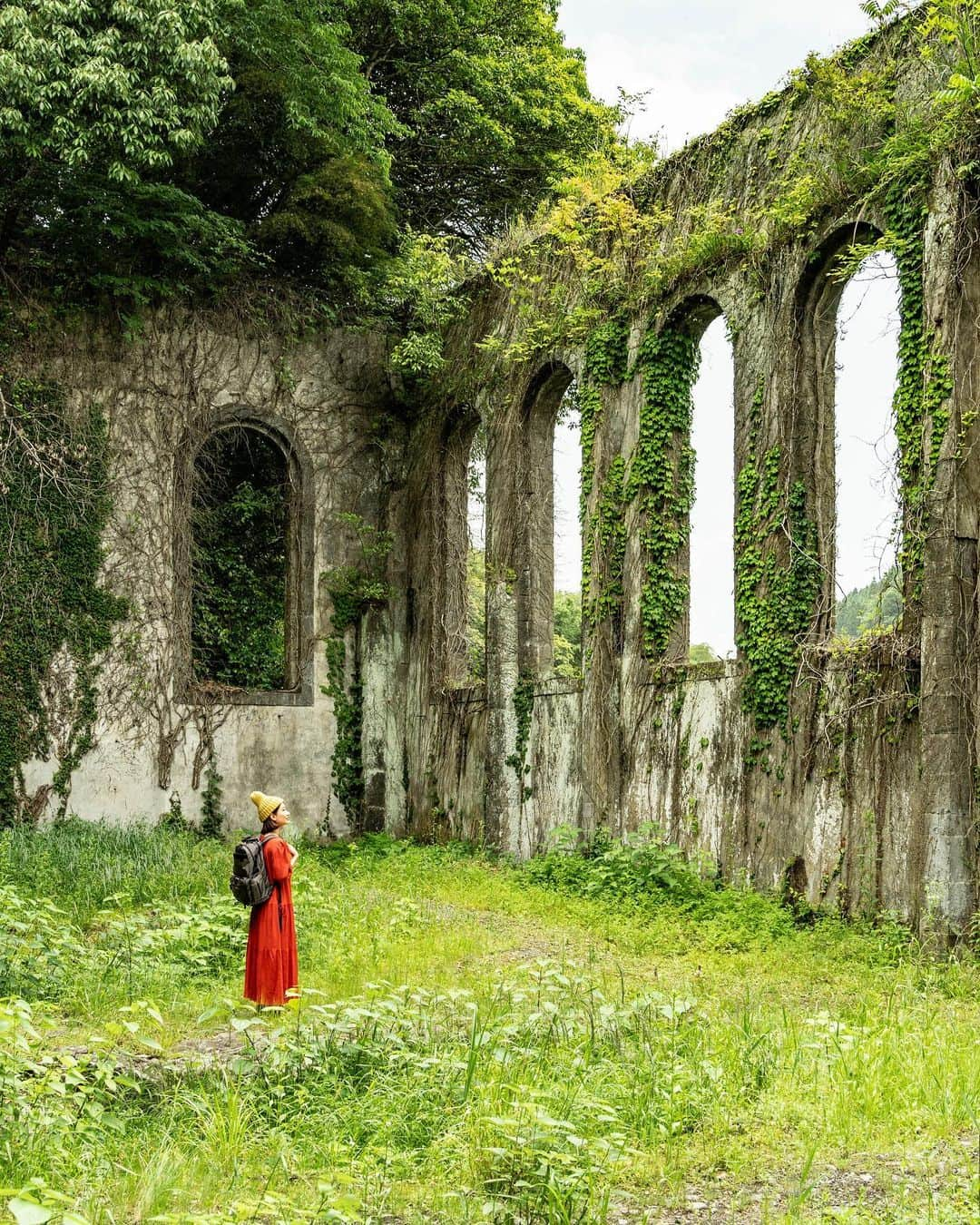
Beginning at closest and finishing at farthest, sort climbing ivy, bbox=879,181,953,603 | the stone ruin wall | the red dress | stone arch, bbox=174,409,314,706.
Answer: the red dress
the stone ruin wall
climbing ivy, bbox=879,181,953,603
stone arch, bbox=174,409,314,706

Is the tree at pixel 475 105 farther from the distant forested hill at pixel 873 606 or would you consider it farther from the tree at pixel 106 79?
the distant forested hill at pixel 873 606

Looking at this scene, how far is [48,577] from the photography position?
14.2 m

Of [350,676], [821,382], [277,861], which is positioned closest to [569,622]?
[350,676]

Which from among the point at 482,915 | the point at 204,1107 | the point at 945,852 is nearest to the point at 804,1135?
the point at 204,1107

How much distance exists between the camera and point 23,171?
1367 cm

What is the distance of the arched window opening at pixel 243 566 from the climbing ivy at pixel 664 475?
535cm

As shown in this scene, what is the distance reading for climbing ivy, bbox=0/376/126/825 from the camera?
13953 millimetres

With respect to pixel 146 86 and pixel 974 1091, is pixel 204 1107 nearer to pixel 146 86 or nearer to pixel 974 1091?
pixel 974 1091

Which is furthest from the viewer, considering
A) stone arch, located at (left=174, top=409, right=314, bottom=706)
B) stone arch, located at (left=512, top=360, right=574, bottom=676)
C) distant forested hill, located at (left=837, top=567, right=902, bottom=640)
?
stone arch, located at (left=174, top=409, right=314, bottom=706)

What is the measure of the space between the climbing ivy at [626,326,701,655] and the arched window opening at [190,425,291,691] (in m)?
5.35

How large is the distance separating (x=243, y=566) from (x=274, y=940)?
407 inches

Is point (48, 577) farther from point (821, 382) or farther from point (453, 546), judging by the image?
point (821, 382)

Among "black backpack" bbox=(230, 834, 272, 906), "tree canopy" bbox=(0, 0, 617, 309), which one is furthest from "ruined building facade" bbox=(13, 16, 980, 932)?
"black backpack" bbox=(230, 834, 272, 906)

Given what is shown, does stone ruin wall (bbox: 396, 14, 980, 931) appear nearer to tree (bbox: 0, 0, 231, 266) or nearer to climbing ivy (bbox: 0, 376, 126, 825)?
climbing ivy (bbox: 0, 376, 126, 825)
